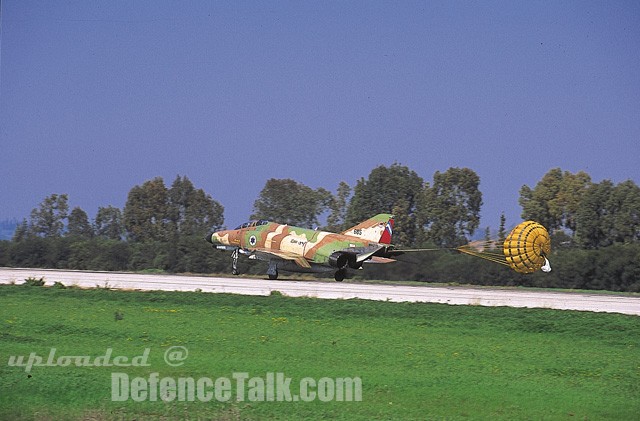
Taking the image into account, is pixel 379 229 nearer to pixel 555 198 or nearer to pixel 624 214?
pixel 624 214

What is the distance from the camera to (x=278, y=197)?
274 ft

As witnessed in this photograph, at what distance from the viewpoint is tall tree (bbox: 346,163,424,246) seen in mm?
75188

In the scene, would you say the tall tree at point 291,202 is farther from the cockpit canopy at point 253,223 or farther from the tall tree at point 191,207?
the cockpit canopy at point 253,223

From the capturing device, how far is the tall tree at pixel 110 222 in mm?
92250

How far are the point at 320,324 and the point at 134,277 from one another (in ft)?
62.4

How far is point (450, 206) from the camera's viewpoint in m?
77.4

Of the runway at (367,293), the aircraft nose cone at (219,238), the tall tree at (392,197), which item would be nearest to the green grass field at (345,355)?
the runway at (367,293)

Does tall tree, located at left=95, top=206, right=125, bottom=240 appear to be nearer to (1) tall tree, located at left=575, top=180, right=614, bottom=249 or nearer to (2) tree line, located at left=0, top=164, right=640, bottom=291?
(2) tree line, located at left=0, top=164, right=640, bottom=291

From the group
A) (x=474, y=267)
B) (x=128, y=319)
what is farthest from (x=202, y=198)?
(x=128, y=319)

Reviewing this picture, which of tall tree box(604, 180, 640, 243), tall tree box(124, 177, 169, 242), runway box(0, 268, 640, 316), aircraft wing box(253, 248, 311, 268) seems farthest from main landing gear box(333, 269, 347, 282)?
tall tree box(124, 177, 169, 242)

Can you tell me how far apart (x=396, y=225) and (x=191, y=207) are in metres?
24.5

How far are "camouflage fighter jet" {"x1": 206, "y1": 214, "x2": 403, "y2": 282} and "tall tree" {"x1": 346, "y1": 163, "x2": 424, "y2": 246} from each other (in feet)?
105

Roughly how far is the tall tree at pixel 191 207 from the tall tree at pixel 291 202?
6643 millimetres

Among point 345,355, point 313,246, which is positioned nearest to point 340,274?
point 313,246
